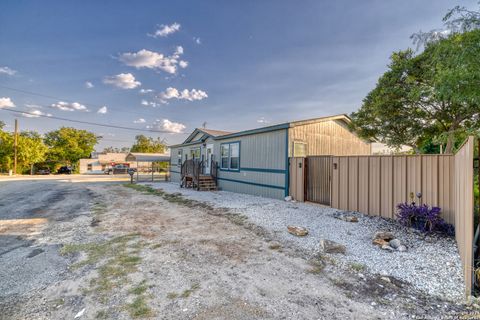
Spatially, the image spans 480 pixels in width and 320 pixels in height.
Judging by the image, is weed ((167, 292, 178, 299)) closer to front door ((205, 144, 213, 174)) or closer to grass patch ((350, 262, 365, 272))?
grass patch ((350, 262, 365, 272))

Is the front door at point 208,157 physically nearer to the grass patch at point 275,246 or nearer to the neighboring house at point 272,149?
the neighboring house at point 272,149

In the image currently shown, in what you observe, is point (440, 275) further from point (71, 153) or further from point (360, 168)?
point (71, 153)

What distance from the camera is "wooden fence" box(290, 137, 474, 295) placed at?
4.66m

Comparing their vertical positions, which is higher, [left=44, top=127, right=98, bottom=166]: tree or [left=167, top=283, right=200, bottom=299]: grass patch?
[left=44, top=127, right=98, bottom=166]: tree

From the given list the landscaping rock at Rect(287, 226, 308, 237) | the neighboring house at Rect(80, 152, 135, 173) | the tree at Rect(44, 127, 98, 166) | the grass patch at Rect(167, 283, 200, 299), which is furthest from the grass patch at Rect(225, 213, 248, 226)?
the tree at Rect(44, 127, 98, 166)

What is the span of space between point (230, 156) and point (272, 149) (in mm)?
3263

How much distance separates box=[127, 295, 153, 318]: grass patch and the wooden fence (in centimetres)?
445

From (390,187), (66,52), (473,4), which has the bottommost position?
(390,187)

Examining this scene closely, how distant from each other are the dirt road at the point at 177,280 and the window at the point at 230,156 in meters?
6.51

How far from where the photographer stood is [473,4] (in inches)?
148

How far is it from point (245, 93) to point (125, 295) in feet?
44.8

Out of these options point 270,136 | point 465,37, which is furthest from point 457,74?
point 270,136

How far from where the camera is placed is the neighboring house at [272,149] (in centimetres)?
890

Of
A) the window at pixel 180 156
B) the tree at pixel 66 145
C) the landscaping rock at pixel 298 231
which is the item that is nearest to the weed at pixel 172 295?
the landscaping rock at pixel 298 231
